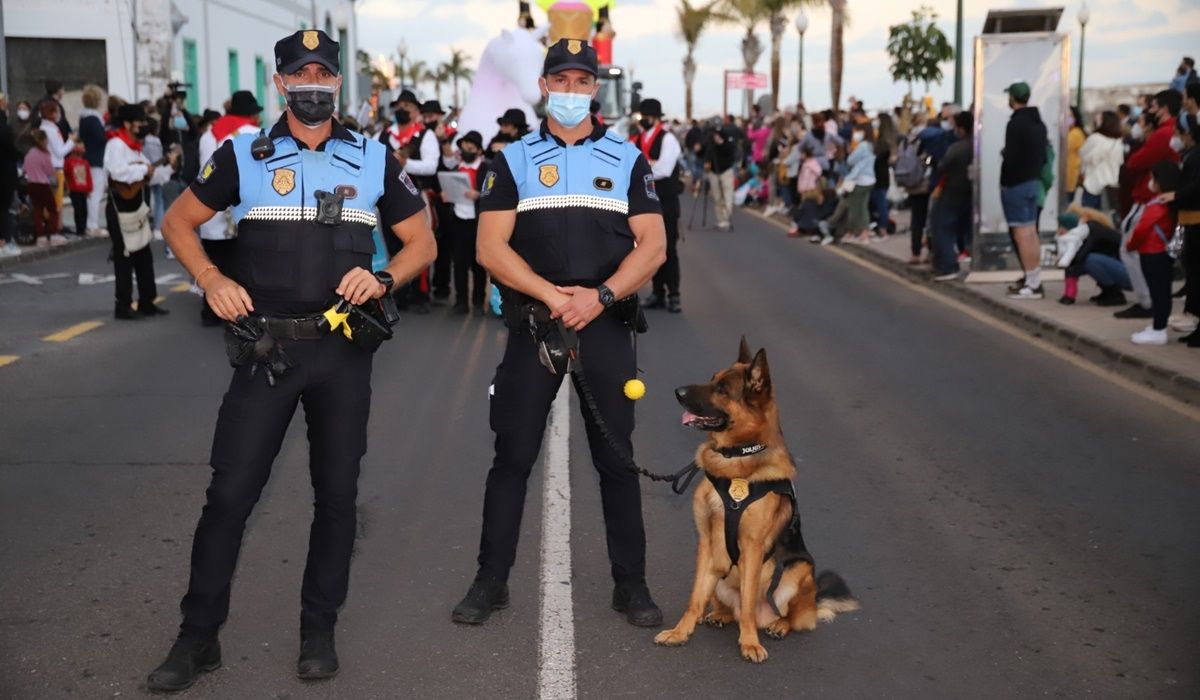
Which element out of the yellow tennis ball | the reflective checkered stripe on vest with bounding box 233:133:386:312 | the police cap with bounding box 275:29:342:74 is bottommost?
the yellow tennis ball

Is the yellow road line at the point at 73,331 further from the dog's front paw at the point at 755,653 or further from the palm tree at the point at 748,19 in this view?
the palm tree at the point at 748,19

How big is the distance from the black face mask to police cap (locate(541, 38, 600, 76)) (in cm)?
91

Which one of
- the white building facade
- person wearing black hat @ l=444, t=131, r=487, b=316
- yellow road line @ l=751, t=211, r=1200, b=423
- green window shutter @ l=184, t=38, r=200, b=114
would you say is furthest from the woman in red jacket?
green window shutter @ l=184, t=38, r=200, b=114

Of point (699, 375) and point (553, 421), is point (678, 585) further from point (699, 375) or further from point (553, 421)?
point (699, 375)

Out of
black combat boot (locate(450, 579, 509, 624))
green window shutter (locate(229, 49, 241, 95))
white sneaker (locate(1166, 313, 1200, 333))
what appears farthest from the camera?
green window shutter (locate(229, 49, 241, 95))

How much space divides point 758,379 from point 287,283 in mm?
1592

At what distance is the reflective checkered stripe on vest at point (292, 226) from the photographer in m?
4.63

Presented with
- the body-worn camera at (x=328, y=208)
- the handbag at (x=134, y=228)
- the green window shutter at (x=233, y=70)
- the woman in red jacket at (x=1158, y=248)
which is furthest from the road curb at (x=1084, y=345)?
the green window shutter at (x=233, y=70)

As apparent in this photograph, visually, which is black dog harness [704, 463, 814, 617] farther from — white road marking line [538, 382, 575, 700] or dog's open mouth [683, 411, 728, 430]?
white road marking line [538, 382, 575, 700]

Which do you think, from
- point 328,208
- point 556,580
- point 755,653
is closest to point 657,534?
point 556,580

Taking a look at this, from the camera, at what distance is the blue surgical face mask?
5137mm

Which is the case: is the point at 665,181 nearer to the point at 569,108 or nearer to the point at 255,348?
the point at 569,108

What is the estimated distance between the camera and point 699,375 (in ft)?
35.9

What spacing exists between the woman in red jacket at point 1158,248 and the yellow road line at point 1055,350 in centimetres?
58
